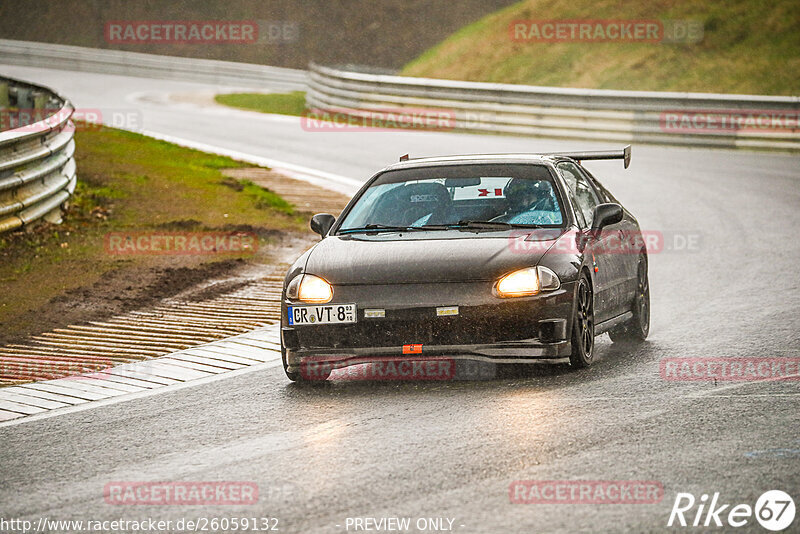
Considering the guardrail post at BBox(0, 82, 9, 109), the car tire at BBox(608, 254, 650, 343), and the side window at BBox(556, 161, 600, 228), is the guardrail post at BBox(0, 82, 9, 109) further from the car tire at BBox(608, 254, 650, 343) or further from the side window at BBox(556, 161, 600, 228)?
the car tire at BBox(608, 254, 650, 343)

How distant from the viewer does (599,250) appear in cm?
909

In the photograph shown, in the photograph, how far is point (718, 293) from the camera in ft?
37.9

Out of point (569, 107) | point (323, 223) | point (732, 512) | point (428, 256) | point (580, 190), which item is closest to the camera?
point (732, 512)

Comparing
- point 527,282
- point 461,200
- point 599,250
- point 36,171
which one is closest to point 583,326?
point 527,282

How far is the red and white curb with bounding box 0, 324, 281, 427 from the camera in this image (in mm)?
8148

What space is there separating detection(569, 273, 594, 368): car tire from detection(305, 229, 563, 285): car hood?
0.36 meters

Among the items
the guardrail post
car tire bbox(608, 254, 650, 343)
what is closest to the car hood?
car tire bbox(608, 254, 650, 343)

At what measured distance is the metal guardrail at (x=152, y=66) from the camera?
42.2m

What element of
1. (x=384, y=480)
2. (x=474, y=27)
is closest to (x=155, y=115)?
(x=474, y=27)

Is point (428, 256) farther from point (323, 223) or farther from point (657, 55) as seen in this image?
point (657, 55)

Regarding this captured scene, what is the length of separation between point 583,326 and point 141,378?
295cm

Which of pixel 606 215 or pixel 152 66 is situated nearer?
pixel 606 215

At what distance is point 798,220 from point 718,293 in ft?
16.2

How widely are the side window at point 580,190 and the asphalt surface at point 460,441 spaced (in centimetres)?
100
